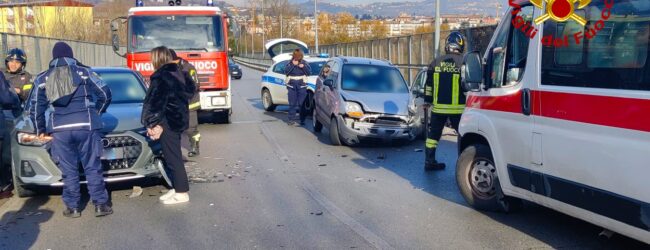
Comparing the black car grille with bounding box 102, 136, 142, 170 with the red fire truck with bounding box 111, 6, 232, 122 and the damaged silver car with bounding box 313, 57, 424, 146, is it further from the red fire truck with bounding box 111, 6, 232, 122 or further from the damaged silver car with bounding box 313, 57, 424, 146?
the red fire truck with bounding box 111, 6, 232, 122

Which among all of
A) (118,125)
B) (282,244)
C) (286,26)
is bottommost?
(282,244)

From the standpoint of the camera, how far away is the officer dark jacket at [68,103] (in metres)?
6.51

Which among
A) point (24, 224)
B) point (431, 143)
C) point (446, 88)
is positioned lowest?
point (24, 224)

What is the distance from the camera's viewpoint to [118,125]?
25.8ft

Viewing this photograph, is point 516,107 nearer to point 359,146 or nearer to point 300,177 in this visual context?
point 300,177

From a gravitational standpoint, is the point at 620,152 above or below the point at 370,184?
above

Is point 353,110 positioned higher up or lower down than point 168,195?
higher up

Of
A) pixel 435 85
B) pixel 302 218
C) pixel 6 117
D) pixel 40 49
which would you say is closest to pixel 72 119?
pixel 302 218

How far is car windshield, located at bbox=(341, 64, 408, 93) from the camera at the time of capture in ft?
41.4

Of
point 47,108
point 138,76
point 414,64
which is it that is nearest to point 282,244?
point 47,108

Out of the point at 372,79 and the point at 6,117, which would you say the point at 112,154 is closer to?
the point at 6,117

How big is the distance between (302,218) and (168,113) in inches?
75.2

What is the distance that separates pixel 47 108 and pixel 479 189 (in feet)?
14.9

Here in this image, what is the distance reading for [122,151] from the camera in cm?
754
